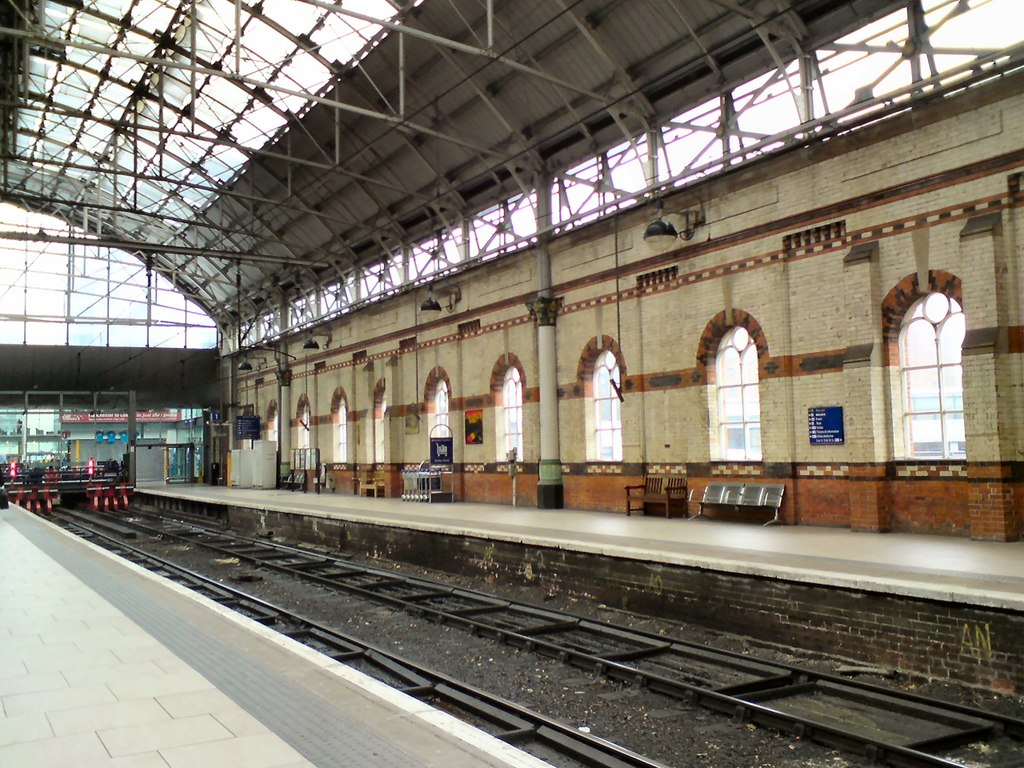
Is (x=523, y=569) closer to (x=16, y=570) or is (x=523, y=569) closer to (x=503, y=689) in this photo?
(x=503, y=689)

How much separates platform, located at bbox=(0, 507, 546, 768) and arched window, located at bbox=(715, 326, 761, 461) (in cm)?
887

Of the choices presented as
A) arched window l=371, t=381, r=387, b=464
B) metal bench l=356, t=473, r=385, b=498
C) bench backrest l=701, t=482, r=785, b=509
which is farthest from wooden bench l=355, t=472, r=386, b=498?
bench backrest l=701, t=482, r=785, b=509

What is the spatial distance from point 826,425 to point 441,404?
11.7 metres

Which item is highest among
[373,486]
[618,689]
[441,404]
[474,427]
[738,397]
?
[441,404]

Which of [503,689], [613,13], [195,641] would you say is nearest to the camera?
[195,641]

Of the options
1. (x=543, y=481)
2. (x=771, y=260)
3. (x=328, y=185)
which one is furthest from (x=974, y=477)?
(x=328, y=185)

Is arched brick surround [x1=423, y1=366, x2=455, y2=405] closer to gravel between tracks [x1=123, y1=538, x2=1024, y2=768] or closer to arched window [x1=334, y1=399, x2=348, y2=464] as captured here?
arched window [x1=334, y1=399, x2=348, y2=464]

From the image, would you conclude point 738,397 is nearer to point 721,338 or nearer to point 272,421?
point 721,338

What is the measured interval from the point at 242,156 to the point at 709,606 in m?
19.2

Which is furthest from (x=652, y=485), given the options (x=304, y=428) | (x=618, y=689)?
(x=304, y=428)

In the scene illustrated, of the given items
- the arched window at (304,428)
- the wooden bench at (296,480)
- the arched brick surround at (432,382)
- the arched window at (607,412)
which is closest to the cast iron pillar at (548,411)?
the arched window at (607,412)

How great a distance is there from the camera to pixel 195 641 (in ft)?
20.8

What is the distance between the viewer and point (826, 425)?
38.9ft

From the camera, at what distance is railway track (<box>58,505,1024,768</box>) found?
223 inches
